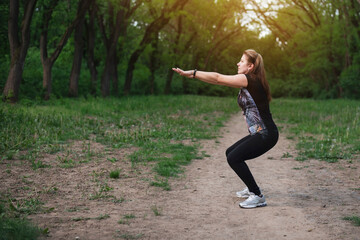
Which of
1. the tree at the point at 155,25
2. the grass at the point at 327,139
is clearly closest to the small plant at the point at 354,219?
the grass at the point at 327,139

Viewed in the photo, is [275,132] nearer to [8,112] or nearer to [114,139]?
[114,139]

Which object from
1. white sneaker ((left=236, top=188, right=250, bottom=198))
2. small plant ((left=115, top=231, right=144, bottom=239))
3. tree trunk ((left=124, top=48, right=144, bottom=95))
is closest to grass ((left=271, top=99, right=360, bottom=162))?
white sneaker ((left=236, top=188, right=250, bottom=198))

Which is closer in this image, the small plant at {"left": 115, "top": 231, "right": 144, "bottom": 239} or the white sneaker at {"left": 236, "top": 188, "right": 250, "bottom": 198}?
the small plant at {"left": 115, "top": 231, "right": 144, "bottom": 239}

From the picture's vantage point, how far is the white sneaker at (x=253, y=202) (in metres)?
5.74

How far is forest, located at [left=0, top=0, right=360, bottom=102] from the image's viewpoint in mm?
20453

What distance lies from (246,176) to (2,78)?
20.1m

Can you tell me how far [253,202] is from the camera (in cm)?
577

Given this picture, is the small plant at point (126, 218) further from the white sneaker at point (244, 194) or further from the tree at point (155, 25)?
the tree at point (155, 25)

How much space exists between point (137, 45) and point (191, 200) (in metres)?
24.9

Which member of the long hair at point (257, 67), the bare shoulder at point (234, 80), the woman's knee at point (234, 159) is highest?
the long hair at point (257, 67)

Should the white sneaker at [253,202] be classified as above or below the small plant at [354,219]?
below

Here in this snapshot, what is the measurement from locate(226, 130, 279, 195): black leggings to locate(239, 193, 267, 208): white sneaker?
0.08 metres

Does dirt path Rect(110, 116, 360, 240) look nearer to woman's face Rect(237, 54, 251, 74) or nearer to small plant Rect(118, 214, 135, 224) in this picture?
small plant Rect(118, 214, 135, 224)

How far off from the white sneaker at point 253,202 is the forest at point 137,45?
29.3 ft
